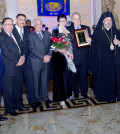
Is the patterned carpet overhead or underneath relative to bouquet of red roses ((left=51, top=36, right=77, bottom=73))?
underneath

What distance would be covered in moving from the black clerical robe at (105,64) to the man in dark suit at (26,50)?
4.76 ft

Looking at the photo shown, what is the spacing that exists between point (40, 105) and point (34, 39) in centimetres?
144

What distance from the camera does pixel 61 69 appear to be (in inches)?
157

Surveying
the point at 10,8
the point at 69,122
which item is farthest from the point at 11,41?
the point at 10,8

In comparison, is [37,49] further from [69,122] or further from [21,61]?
[69,122]

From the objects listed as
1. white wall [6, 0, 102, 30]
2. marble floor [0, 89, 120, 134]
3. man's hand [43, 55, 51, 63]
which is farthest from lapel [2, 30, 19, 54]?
white wall [6, 0, 102, 30]

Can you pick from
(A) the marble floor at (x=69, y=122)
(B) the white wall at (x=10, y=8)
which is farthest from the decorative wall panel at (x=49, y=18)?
(A) the marble floor at (x=69, y=122)

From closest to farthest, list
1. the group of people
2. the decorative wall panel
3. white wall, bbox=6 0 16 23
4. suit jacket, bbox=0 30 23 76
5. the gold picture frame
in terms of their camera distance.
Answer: suit jacket, bbox=0 30 23 76 < the group of people < the gold picture frame < white wall, bbox=6 0 16 23 < the decorative wall panel

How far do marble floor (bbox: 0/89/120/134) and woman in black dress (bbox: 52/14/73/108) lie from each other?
0.34 m

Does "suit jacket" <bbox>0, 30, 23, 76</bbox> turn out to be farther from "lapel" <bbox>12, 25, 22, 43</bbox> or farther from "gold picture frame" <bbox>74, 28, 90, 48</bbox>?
"gold picture frame" <bbox>74, 28, 90, 48</bbox>

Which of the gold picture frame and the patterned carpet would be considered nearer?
the patterned carpet

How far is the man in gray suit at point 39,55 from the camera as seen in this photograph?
3.90 meters

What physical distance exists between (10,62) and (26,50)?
0.53 m

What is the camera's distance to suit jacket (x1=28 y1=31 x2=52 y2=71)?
3900 millimetres
